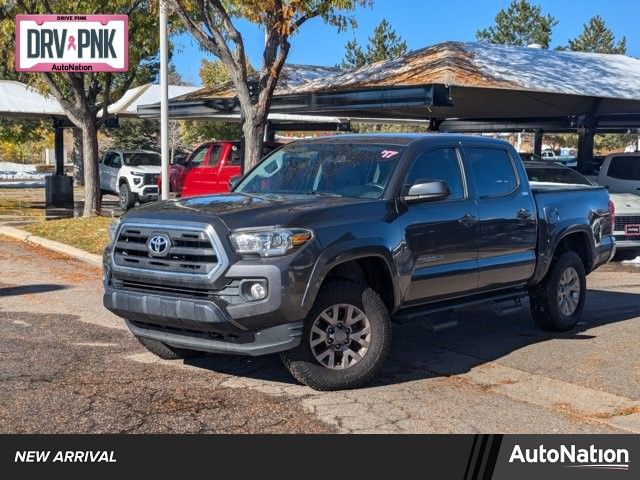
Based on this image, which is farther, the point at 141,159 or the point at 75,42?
the point at 141,159

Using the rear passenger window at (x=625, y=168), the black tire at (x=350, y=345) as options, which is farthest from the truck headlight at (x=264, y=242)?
the rear passenger window at (x=625, y=168)

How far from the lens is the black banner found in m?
4.88

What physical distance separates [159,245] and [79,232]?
10.6 meters

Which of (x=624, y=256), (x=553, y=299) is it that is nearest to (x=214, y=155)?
(x=624, y=256)

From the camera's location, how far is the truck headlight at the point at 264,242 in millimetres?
6242

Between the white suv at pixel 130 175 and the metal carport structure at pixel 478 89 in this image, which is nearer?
the metal carport structure at pixel 478 89

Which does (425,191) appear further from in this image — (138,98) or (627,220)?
(138,98)

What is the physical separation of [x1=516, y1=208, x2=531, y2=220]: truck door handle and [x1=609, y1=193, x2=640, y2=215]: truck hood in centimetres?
648

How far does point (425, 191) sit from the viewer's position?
22.8 ft

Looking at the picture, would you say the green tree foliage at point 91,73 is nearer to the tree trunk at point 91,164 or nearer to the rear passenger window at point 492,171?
the tree trunk at point 91,164

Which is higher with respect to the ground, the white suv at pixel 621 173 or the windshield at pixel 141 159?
the white suv at pixel 621 173

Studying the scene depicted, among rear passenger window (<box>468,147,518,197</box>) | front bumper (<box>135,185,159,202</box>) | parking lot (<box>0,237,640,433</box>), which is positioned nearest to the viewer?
parking lot (<box>0,237,640,433</box>)

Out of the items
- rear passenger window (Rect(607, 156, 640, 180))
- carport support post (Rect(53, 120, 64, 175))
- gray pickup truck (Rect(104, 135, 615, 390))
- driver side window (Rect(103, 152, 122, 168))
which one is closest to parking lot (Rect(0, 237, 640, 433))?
gray pickup truck (Rect(104, 135, 615, 390))

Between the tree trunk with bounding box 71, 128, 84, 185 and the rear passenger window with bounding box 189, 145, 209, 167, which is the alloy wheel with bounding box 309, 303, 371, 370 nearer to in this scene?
the rear passenger window with bounding box 189, 145, 209, 167
